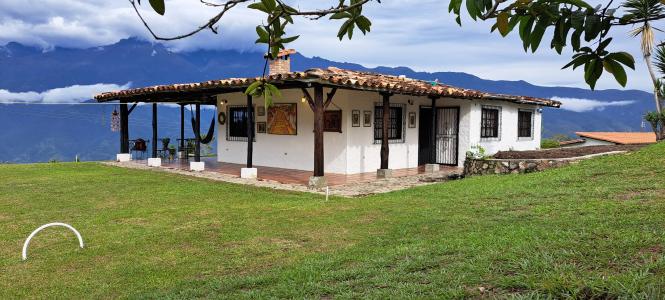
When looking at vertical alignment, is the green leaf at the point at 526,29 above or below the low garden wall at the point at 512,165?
above

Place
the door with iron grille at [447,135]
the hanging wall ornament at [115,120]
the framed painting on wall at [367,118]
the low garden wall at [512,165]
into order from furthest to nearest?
the hanging wall ornament at [115,120] < the door with iron grille at [447,135] < the framed painting on wall at [367,118] < the low garden wall at [512,165]

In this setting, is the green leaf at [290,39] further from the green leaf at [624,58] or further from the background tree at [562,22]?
the green leaf at [624,58]

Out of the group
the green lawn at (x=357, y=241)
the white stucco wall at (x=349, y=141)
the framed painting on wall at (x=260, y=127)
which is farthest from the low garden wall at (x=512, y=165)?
the framed painting on wall at (x=260, y=127)

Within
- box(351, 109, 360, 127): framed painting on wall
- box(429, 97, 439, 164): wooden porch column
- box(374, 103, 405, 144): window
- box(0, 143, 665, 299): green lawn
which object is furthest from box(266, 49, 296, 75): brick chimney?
box(0, 143, 665, 299): green lawn

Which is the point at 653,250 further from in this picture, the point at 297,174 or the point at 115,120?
the point at 115,120

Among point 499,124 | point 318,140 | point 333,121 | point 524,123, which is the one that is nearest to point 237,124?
point 333,121

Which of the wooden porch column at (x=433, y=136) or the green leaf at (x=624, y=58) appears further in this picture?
the wooden porch column at (x=433, y=136)

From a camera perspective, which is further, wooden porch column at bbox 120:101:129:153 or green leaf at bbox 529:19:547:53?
wooden porch column at bbox 120:101:129:153

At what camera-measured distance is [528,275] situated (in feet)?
10.6

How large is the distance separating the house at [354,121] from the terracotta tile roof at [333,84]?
0.11 feet

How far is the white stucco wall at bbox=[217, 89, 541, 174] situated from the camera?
498 inches

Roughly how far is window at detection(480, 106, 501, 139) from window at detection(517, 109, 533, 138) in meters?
1.54

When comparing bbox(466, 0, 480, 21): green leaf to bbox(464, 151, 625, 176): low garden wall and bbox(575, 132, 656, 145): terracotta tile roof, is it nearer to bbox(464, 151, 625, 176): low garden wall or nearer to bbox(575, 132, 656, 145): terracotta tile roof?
bbox(464, 151, 625, 176): low garden wall

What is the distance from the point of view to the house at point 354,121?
473 inches
